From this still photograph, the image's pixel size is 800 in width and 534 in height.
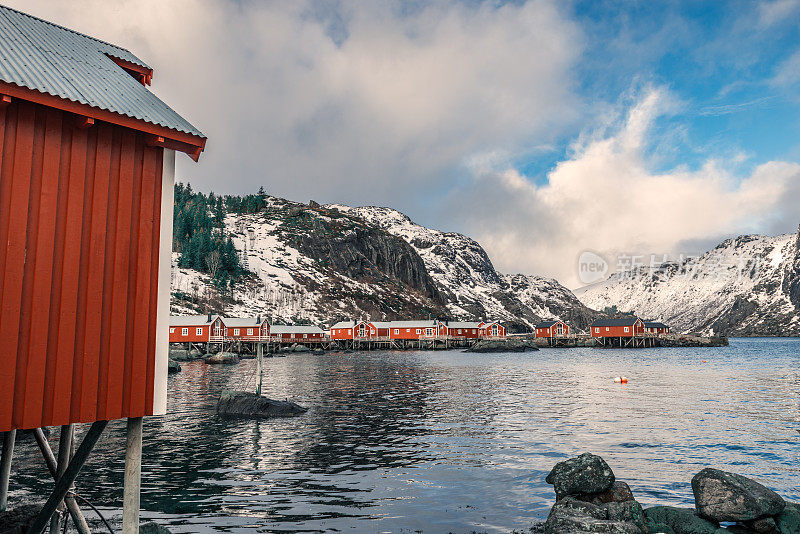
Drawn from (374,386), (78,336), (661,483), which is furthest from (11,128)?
(374,386)

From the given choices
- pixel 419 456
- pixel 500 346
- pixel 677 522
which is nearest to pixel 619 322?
pixel 500 346

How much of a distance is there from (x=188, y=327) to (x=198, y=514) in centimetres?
10121

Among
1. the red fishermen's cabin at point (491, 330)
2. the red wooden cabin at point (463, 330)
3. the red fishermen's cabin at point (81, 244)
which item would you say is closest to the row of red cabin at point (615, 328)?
the red fishermen's cabin at point (491, 330)

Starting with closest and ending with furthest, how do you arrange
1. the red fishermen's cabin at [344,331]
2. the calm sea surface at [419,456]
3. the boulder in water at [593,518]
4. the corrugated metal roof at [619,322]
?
the boulder in water at [593,518]
the calm sea surface at [419,456]
the red fishermen's cabin at [344,331]
the corrugated metal roof at [619,322]

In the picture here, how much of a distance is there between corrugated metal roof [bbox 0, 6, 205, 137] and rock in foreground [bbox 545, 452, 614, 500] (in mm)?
→ 13007

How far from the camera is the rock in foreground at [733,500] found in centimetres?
1233

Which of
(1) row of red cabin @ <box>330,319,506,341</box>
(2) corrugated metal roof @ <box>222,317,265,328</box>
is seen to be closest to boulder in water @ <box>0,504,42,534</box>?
(2) corrugated metal roof @ <box>222,317,265,328</box>

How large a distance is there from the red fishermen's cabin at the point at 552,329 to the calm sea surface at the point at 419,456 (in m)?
114

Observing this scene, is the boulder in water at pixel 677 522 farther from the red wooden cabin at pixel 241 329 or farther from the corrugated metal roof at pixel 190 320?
the red wooden cabin at pixel 241 329

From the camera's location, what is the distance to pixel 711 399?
3775 cm

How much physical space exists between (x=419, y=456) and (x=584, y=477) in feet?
27.6

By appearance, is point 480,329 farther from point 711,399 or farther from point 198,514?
point 198,514

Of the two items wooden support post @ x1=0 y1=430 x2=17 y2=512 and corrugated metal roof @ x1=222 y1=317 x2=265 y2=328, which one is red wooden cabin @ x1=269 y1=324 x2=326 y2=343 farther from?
wooden support post @ x1=0 y1=430 x2=17 y2=512

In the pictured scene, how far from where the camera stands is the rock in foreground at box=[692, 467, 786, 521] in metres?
12.3
